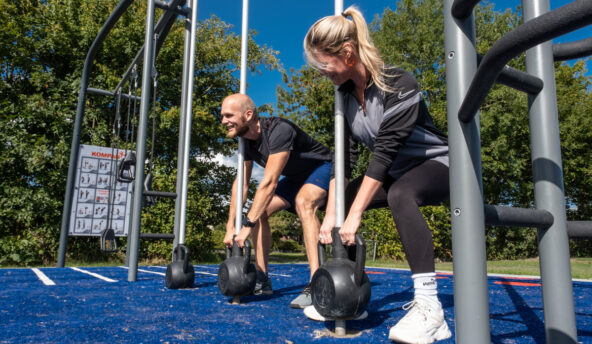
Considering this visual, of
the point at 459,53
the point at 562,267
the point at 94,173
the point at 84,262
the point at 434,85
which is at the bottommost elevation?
the point at 84,262

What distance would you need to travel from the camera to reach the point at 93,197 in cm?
727

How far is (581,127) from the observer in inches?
560

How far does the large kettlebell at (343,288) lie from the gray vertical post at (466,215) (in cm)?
63

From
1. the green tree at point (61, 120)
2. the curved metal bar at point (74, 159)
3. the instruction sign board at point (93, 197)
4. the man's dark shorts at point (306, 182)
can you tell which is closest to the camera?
the man's dark shorts at point (306, 182)

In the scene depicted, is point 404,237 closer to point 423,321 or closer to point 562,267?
point 423,321

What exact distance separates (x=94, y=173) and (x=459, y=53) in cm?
768

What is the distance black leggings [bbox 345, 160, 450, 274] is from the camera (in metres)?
1.51

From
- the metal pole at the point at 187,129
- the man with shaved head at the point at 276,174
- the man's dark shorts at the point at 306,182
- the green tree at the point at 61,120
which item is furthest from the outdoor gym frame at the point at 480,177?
the green tree at the point at 61,120

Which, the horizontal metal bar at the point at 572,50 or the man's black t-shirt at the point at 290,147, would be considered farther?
the man's black t-shirt at the point at 290,147

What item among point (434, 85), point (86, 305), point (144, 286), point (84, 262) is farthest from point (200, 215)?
point (434, 85)

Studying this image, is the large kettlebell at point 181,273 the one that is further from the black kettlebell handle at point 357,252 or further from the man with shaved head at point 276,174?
the black kettlebell handle at point 357,252

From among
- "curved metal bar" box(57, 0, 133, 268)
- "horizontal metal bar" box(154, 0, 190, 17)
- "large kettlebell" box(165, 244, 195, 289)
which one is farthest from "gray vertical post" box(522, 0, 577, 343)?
"curved metal bar" box(57, 0, 133, 268)

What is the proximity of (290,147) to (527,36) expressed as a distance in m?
1.81

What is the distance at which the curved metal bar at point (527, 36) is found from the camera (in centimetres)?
43
